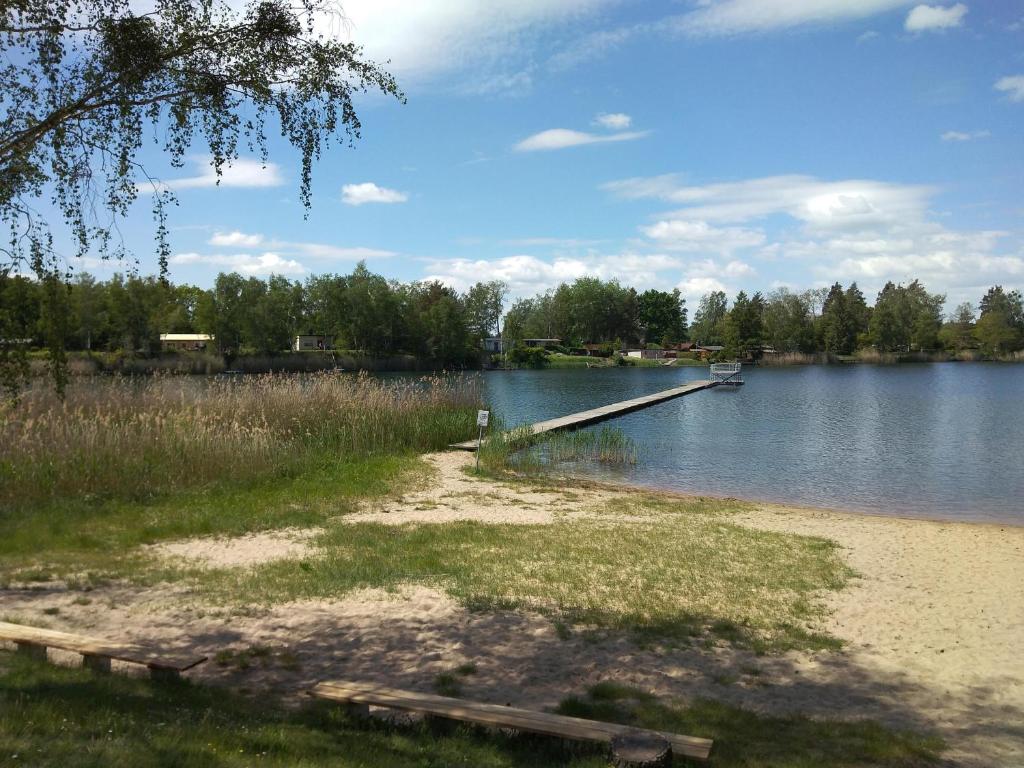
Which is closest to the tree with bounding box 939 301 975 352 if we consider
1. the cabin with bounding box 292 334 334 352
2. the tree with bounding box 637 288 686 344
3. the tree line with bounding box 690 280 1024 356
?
the tree line with bounding box 690 280 1024 356

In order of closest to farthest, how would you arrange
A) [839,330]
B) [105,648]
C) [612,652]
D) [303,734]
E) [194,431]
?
[303,734] < [105,648] < [612,652] < [194,431] < [839,330]

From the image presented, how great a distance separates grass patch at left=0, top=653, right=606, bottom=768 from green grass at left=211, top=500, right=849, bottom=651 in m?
2.43

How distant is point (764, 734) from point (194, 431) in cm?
1124

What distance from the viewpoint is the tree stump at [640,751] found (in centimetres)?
372

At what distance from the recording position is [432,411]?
67.8 feet

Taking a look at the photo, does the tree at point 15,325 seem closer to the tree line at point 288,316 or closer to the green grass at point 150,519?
the green grass at point 150,519

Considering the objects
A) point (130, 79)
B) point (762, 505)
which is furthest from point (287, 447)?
point (130, 79)

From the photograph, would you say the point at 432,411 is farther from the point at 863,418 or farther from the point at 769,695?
the point at 863,418

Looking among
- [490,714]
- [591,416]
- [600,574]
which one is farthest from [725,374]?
[490,714]

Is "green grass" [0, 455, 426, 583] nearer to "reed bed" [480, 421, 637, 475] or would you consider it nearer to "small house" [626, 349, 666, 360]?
"reed bed" [480, 421, 637, 475]

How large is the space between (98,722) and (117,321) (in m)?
68.5

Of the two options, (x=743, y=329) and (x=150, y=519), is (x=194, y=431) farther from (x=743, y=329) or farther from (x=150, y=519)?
(x=743, y=329)

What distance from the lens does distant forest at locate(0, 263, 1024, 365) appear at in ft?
224

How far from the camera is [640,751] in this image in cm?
380
